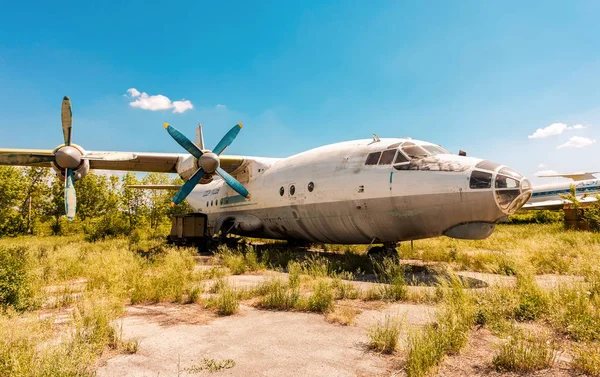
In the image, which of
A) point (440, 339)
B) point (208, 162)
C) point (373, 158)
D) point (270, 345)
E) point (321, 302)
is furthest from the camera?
point (208, 162)

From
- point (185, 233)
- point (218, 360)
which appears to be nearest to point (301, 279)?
point (218, 360)

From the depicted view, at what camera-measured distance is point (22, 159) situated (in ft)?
41.9

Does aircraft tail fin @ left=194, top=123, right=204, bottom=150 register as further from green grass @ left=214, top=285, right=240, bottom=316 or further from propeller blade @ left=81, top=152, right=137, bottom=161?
green grass @ left=214, top=285, right=240, bottom=316

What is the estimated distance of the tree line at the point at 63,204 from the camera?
113ft

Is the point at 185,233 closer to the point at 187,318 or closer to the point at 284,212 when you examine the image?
the point at 284,212

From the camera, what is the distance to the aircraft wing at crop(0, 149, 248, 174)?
42.1 ft

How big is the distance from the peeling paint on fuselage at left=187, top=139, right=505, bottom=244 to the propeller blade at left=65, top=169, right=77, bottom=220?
7.10 m

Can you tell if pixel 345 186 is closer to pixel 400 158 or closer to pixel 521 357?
pixel 400 158

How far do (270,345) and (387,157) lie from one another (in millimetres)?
7668

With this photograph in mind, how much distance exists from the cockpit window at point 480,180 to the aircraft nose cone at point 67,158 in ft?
46.5

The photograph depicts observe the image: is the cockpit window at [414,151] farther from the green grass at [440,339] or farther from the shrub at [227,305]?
the shrub at [227,305]

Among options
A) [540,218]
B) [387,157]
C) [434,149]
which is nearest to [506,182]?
[434,149]

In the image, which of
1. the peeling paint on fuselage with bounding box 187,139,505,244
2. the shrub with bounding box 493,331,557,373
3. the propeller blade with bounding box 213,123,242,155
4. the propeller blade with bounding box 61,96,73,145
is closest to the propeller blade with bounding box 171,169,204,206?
the propeller blade with bounding box 213,123,242,155

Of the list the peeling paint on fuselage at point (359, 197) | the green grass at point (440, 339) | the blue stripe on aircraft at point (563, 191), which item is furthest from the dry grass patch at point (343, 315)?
the blue stripe on aircraft at point (563, 191)
